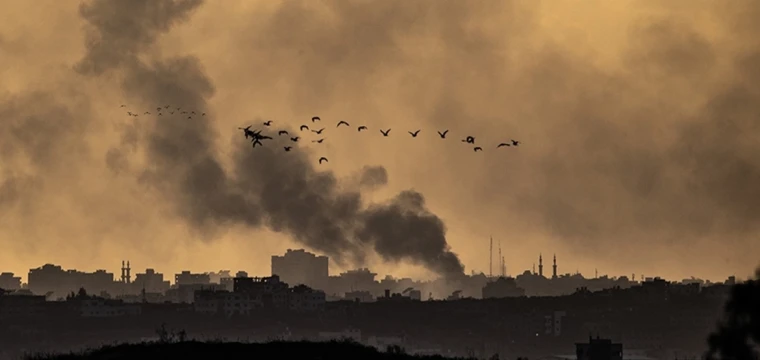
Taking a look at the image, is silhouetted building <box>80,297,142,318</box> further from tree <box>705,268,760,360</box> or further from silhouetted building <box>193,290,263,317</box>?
tree <box>705,268,760,360</box>

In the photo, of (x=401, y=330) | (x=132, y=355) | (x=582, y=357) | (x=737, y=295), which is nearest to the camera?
(x=737, y=295)

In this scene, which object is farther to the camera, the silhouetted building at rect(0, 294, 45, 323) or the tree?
the silhouetted building at rect(0, 294, 45, 323)

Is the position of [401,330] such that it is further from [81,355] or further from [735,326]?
[735,326]

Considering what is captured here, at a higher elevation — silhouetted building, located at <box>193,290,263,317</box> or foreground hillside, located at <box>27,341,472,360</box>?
silhouetted building, located at <box>193,290,263,317</box>

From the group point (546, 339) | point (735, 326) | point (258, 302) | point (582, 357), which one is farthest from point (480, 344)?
point (735, 326)

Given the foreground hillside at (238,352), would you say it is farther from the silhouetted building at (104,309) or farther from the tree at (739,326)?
the silhouetted building at (104,309)

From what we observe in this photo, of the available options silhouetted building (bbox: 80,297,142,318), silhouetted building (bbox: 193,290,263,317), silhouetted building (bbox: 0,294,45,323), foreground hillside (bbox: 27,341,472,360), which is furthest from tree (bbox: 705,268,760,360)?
silhouetted building (bbox: 193,290,263,317)
